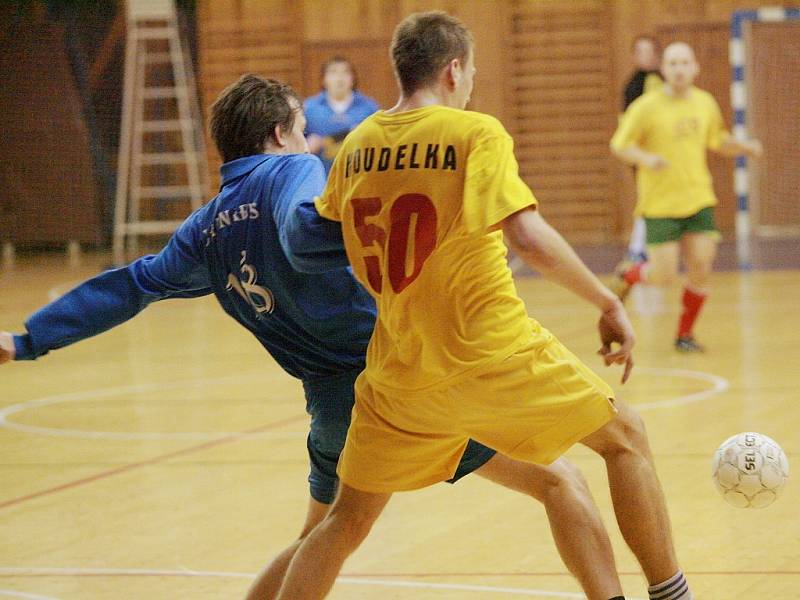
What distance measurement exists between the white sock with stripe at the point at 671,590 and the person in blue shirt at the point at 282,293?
12 cm


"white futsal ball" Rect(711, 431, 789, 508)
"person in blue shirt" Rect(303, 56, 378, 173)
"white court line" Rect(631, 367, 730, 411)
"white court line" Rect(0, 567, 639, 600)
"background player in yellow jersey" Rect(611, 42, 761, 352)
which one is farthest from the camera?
"person in blue shirt" Rect(303, 56, 378, 173)

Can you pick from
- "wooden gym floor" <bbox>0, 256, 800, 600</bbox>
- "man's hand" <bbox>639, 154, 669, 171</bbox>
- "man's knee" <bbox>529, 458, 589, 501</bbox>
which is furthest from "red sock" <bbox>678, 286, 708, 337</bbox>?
"man's knee" <bbox>529, 458, 589, 501</bbox>

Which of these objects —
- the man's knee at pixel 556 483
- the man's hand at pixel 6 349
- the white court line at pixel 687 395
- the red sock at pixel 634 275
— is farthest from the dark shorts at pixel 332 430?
the red sock at pixel 634 275

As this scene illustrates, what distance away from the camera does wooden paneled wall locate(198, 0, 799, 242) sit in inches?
641

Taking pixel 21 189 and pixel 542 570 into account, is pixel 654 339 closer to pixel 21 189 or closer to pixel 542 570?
pixel 542 570

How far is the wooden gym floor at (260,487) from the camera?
4.18 m

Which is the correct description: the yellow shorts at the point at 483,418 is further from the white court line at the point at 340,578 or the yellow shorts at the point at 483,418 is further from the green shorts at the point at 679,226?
the green shorts at the point at 679,226

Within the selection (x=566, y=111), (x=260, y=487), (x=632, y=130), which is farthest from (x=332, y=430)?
(x=566, y=111)

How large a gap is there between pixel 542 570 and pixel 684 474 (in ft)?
4.65

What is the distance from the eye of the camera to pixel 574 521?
10.3ft

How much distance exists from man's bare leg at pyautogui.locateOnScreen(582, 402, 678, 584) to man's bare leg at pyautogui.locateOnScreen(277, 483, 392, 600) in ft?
1.76

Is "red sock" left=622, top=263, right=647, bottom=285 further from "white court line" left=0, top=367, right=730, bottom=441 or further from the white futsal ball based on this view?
the white futsal ball

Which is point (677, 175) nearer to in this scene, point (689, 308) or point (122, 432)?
point (689, 308)

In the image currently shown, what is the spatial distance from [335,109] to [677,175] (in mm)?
3129
